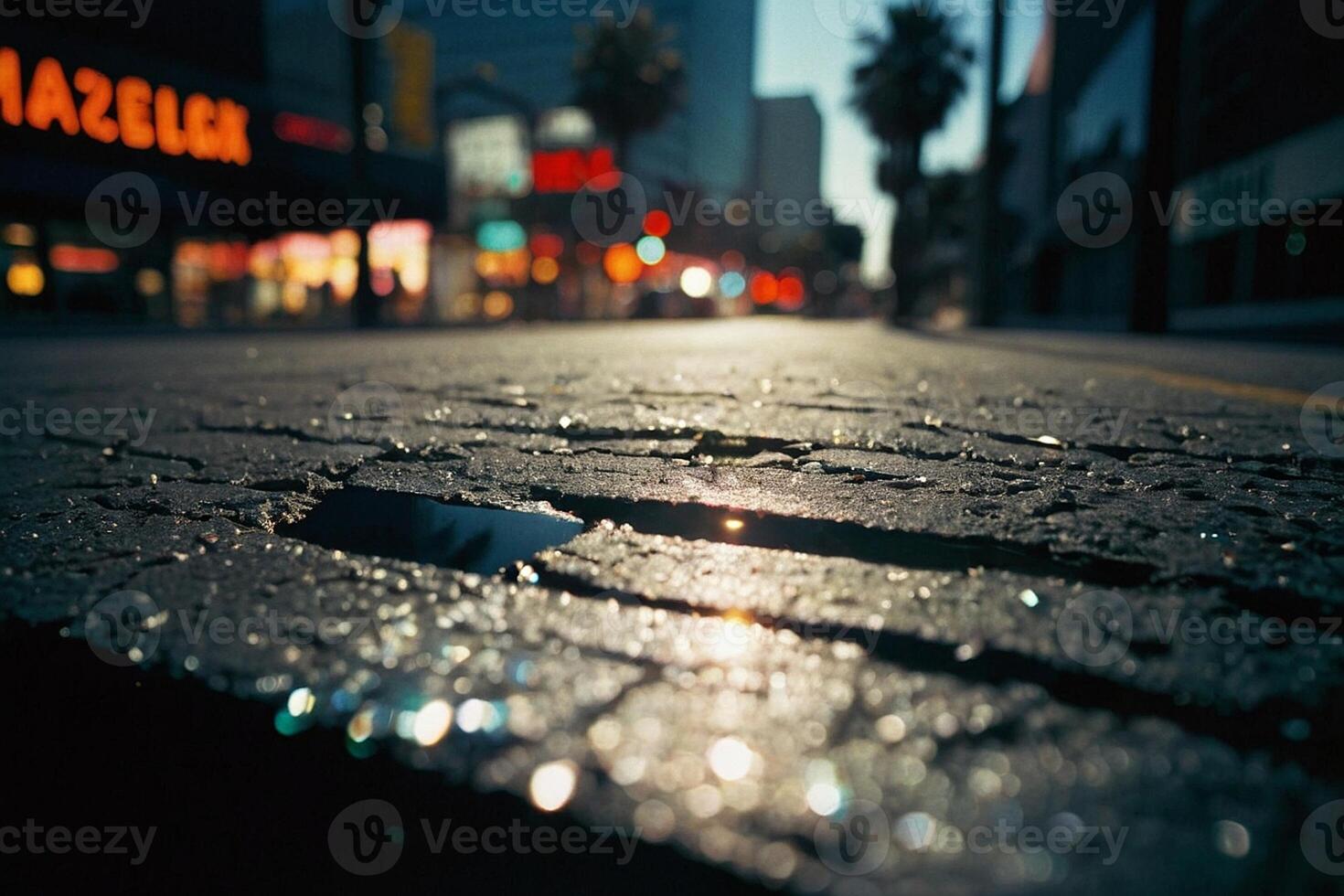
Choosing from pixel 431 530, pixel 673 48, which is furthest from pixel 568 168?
pixel 673 48

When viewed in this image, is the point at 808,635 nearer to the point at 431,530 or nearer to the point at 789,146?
the point at 431,530

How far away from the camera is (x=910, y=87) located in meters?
29.5

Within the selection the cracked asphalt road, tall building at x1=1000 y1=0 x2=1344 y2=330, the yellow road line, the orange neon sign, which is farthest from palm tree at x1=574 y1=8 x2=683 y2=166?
the cracked asphalt road

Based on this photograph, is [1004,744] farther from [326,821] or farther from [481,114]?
[481,114]

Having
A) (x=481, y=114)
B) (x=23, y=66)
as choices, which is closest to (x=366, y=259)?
(x=23, y=66)

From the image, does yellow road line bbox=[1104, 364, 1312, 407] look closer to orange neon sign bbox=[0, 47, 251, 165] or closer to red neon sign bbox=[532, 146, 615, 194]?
orange neon sign bbox=[0, 47, 251, 165]

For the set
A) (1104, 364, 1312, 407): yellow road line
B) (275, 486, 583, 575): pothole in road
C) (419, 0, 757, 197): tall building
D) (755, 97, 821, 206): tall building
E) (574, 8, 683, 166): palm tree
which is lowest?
(275, 486, 583, 575): pothole in road

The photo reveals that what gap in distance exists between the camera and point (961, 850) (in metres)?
0.59

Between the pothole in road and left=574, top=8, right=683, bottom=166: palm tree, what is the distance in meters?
33.9

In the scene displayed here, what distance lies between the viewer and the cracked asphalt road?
62 cm

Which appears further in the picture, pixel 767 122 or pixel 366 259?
pixel 767 122

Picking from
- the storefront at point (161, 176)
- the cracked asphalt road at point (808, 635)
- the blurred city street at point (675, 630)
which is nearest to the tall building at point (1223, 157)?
the blurred city street at point (675, 630)

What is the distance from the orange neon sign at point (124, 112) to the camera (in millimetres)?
16891

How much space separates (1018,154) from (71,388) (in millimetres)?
44072
